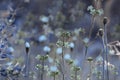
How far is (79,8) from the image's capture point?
838cm

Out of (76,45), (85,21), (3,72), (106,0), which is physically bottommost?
(3,72)

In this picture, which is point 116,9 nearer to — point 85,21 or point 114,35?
point 85,21

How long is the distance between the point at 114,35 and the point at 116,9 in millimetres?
1657

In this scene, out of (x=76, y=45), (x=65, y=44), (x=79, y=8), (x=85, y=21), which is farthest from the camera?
(x=79, y=8)

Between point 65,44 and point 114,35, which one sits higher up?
point 114,35

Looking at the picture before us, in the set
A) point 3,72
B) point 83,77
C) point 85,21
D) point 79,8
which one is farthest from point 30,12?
point 3,72

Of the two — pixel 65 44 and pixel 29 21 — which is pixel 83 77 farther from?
pixel 29 21

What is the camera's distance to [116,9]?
8625 millimetres

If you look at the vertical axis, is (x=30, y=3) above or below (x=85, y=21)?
above

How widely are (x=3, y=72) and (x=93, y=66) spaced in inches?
26.3

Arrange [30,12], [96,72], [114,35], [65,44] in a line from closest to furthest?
1. [65,44]
2. [96,72]
3. [114,35]
4. [30,12]

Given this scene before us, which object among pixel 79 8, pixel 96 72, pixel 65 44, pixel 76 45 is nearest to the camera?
pixel 65 44

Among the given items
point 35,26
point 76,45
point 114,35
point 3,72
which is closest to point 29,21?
point 35,26

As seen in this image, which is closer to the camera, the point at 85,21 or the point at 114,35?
the point at 114,35
